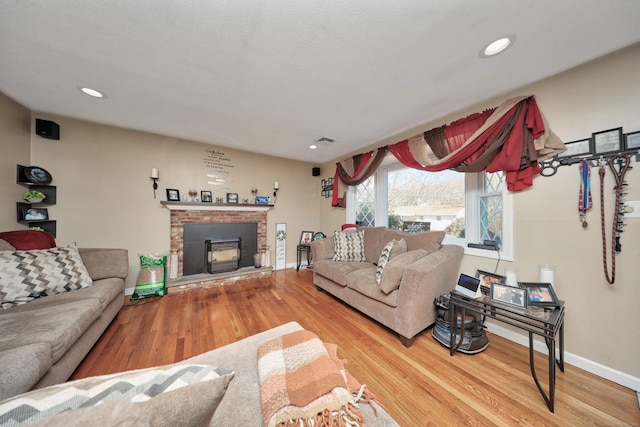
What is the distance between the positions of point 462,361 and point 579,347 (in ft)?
2.94

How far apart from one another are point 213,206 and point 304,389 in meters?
3.24

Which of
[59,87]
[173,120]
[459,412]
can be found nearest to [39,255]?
[59,87]

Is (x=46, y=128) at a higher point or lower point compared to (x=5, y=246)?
higher

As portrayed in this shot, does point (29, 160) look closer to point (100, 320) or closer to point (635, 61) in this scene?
point (100, 320)

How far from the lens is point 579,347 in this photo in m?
1.59

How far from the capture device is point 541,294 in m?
1.52

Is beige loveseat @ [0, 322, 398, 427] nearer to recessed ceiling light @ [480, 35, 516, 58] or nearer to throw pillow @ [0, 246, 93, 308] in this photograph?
throw pillow @ [0, 246, 93, 308]

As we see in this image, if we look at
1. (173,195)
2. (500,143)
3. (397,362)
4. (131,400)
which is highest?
(500,143)

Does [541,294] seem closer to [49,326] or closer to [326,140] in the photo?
[326,140]

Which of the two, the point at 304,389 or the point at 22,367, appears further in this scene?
the point at 22,367

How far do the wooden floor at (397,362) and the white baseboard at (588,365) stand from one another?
5 centimetres

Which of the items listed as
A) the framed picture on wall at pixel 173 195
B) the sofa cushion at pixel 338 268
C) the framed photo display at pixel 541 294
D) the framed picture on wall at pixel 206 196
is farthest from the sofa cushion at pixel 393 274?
the framed picture on wall at pixel 173 195

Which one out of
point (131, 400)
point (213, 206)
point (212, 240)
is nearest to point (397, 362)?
point (131, 400)

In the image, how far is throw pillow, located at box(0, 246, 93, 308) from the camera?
1496mm
